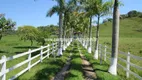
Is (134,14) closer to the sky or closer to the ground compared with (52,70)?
closer to the sky

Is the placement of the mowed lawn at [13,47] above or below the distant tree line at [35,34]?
below

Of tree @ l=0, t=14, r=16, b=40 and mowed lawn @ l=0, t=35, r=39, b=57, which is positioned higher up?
tree @ l=0, t=14, r=16, b=40

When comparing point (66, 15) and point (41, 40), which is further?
point (41, 40)

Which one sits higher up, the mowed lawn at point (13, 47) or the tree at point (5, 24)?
the tree at point (5, 24)

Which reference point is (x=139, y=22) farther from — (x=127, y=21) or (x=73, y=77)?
(x=73, y=77)

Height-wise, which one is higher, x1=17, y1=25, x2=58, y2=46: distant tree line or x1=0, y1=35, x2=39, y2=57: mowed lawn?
x1=17, y1=25, x2=58, y2=46: distant tree line

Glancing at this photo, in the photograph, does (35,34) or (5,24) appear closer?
(5,24)

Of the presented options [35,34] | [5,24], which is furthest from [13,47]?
[5,24]

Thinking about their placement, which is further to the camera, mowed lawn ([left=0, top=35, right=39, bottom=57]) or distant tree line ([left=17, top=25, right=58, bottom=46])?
distant tree line ([left=17, top=25, right=58, bottom=46])

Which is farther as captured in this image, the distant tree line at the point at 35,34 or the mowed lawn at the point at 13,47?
the distant tree line at the point at 35,34

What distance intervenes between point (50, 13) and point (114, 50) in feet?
50.0

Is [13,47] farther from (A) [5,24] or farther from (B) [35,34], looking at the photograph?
(A) [5,24]

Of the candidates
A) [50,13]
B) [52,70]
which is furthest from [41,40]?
[52,70]

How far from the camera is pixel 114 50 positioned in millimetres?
13219
